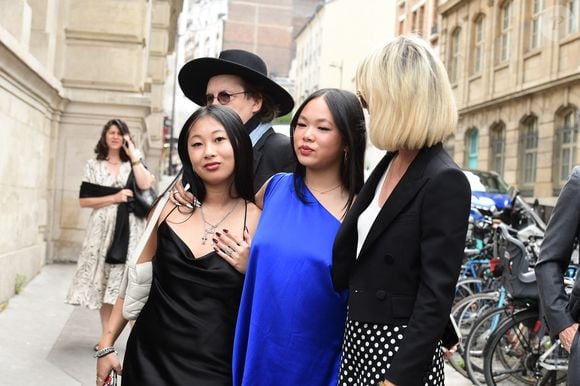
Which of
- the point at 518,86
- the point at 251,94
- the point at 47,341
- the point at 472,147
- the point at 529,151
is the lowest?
the point at 47,341

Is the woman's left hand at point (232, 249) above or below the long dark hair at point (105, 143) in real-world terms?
below

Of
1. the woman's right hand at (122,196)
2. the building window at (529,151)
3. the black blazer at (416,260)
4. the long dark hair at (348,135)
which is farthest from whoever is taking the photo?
the building window at (529,151)

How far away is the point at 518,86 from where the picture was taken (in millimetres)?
28078

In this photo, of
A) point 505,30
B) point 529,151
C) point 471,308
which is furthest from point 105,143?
point 505,30

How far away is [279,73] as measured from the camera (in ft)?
312

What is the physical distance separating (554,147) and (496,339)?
20.6 meters

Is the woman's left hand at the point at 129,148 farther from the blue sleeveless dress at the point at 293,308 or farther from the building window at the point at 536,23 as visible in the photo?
the building window at the point at 536,23

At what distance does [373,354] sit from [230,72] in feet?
5.51

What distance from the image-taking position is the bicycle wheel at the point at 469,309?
7.34 meters

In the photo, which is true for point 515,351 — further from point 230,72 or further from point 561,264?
point 230,72

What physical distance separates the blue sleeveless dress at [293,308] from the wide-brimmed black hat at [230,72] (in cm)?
103

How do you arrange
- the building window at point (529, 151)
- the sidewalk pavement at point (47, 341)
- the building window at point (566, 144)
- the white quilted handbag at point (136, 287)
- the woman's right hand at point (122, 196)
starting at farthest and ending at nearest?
the building window at point (529, 151), the building window at point (566, 144), the woman's right hand at point (122, 196), the sidewalk pavement at point (47, 341), the white quilted handbag at point (136, 287)

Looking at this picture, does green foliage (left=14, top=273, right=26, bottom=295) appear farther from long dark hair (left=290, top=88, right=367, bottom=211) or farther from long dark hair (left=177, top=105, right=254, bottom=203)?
long dark hair (left=290, top=88, right=367, bottom=211)

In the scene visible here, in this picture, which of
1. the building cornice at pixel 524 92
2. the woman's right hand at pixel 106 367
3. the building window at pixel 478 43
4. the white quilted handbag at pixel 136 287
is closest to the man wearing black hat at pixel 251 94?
the white quilted handbag at pixel 136 287
